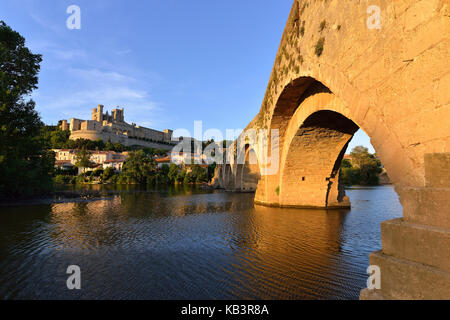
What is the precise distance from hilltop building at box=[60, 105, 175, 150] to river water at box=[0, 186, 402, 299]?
12139cm

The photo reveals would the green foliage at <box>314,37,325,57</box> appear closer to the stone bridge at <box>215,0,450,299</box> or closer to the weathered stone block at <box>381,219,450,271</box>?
the stone bridge at <box>215,0,450,299</box>

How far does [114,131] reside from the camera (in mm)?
130000

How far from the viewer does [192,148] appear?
371 ft

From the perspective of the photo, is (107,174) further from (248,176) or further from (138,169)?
(248,176)

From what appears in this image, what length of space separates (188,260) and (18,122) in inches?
834

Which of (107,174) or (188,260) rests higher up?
(107,174)

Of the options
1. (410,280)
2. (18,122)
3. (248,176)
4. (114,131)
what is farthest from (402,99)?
(114,131)

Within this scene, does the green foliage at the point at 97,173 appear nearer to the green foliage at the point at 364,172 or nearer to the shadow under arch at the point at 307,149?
the green foliage at the point at 364,172

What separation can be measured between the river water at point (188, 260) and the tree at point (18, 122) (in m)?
11.3

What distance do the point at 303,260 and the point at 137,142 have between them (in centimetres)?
14016

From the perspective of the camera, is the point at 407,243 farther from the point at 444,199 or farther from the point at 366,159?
the point at 366,159

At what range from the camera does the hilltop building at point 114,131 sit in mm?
115625

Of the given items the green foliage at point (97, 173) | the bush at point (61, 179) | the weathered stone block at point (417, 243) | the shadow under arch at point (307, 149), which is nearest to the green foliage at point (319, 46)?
the shadow under arch at point (307, 149)

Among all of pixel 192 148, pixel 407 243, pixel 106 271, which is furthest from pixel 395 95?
pixel 192 148
